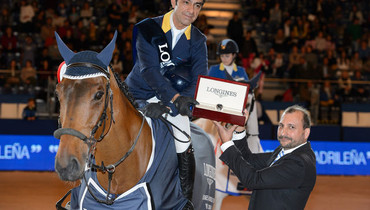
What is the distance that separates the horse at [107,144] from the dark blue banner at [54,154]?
7.03 metres

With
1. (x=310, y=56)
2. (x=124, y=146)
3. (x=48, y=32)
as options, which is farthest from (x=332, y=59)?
(x=124, y=146)

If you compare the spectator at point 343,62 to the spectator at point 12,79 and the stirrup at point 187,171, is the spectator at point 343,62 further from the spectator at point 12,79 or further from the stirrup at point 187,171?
the stirrup at point 187,171

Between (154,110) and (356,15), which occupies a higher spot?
(356,15)

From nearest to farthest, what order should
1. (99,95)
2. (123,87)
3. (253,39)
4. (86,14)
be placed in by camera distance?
1. (99,95)
2. (123,87)
3. (253,39)
4. (86,14)

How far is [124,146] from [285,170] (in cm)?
114

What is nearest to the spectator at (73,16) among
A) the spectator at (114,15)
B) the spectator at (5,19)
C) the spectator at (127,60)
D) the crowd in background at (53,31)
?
the crowd in background at (53,31)

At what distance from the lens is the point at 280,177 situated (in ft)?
12.1

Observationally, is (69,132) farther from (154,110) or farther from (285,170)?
(285,170)

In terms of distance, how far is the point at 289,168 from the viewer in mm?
3686

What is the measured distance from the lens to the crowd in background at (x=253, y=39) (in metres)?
14.4

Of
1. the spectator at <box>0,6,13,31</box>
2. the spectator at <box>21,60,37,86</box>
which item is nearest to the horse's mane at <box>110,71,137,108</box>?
the spectator at <box>21,60,37,86</box>

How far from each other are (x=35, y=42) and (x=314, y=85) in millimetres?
8076

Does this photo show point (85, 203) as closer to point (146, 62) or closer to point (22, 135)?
point (146, 62)

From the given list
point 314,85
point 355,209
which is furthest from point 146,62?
point 314,85
